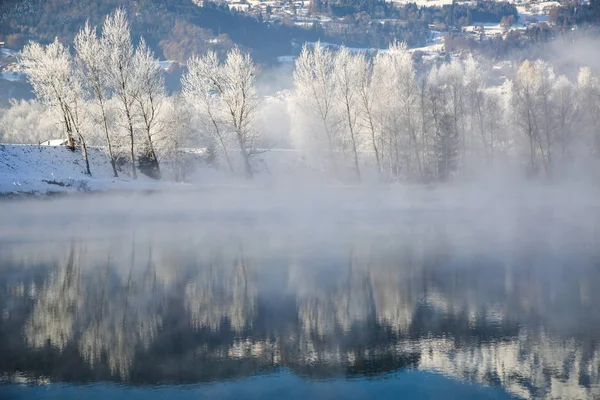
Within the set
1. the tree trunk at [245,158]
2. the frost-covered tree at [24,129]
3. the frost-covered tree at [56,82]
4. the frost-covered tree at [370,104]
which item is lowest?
the frost-covered tree at [24,129]

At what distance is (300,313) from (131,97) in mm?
40344

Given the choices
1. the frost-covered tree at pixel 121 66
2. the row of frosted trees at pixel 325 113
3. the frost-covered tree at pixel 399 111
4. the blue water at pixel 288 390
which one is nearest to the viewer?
the blue water at pixel 288 390

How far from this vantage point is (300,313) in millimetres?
14984

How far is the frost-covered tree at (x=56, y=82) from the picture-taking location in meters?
49.4

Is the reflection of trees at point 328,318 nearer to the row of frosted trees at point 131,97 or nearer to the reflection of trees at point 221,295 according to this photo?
the reflection of trees at point 221,295

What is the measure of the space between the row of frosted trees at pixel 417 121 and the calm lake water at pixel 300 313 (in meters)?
29.7

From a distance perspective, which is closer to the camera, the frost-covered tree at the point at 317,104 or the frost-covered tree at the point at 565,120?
the frost-covered tree at the point at 317,104

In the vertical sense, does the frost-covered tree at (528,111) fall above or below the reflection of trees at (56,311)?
below

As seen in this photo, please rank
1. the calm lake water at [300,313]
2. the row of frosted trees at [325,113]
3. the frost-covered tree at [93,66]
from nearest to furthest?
the calm lake water at [300,313], the frost-covered tree at [93,66], the row of frosted trees at [325,113]

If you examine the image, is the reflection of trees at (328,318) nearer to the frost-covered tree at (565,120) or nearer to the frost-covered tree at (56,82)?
the frost-covered tree at (56,82)

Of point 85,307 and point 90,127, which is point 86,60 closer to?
point 90,127

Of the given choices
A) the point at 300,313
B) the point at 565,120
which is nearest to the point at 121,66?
the point at 300,313

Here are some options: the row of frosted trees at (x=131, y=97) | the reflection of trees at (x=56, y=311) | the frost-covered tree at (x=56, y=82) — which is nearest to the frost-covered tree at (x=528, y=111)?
the row of frosted trees at (x=131, y=97)

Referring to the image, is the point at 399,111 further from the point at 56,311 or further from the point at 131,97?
the point at 56,311
